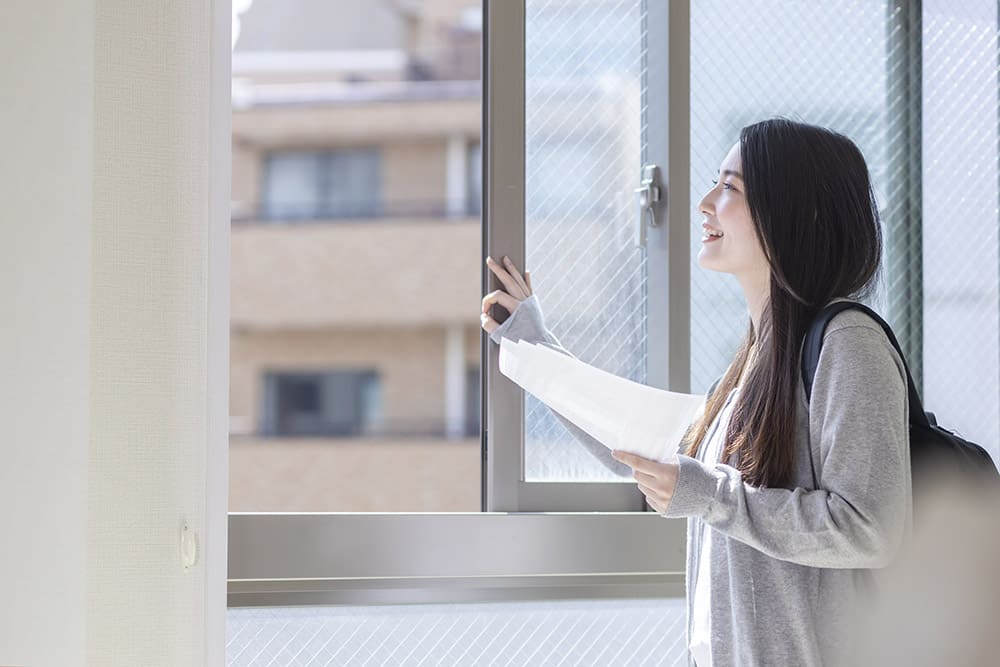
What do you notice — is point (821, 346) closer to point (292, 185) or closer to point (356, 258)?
point (356, 258)

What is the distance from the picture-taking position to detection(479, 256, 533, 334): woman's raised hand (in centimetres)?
154

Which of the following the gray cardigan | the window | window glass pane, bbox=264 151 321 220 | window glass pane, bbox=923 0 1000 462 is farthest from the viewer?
window glass pane, bbox=264 151 321 220

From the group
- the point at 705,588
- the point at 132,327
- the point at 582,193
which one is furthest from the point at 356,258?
the point at 705,588

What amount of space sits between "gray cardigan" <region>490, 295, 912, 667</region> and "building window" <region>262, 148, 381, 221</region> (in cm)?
937

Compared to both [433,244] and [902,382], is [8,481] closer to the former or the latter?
[902,382]

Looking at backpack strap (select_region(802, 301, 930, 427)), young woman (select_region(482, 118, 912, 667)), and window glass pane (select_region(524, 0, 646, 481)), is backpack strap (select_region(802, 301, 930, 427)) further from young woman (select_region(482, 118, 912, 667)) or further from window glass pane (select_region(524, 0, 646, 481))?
window glass pane (select_region(524, 0, 646, 481))

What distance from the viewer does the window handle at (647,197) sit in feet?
5.33

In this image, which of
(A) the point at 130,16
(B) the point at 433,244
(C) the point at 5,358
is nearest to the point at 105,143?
(A) the point at 130,16

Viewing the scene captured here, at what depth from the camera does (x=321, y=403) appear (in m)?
10.9

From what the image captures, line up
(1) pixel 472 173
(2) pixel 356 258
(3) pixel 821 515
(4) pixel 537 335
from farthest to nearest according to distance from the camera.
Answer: (1) pixel 472 173, (2) pixel 356 258, (4) pixel 537 335, (3) pixel 821 515

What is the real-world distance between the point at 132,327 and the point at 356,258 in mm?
8968

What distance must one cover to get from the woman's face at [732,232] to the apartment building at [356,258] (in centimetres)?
850

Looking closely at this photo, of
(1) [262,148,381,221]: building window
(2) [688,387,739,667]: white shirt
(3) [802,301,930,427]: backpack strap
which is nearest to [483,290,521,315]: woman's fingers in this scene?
(2) [688,387,739,667]: white shirt

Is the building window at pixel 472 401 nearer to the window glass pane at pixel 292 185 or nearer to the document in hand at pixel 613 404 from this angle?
the window glass pane at pixel 292 185
